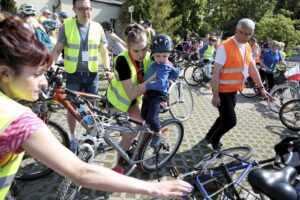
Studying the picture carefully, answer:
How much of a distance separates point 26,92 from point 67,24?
2.82 metres

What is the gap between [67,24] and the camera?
Result: 12.4 ft

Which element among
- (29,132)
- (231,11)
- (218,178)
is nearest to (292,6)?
(231,11)

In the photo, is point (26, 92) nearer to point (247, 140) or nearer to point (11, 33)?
point (11, 33)

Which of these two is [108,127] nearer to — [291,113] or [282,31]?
[291,113]

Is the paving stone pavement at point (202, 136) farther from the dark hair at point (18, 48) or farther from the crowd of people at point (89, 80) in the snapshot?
the dark hair at point (18, 48)

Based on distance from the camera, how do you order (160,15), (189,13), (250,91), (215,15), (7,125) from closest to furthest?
1. (7,125)
2. (250,91)
3. (160,15)
4. (189,13)
5. (215,15)

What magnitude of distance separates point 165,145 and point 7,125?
9.28ft

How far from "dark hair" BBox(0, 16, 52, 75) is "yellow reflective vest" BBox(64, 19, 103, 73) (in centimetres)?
270

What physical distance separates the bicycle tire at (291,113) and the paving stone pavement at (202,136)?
0.54 feet

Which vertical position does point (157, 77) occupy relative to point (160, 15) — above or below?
above

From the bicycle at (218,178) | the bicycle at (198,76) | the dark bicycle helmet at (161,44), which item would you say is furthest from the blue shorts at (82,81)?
the bicycle at (198,76)

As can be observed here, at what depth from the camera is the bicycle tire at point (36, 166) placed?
3.38m

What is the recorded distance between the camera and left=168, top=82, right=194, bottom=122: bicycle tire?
21.2 feet

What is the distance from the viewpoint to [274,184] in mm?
1355
